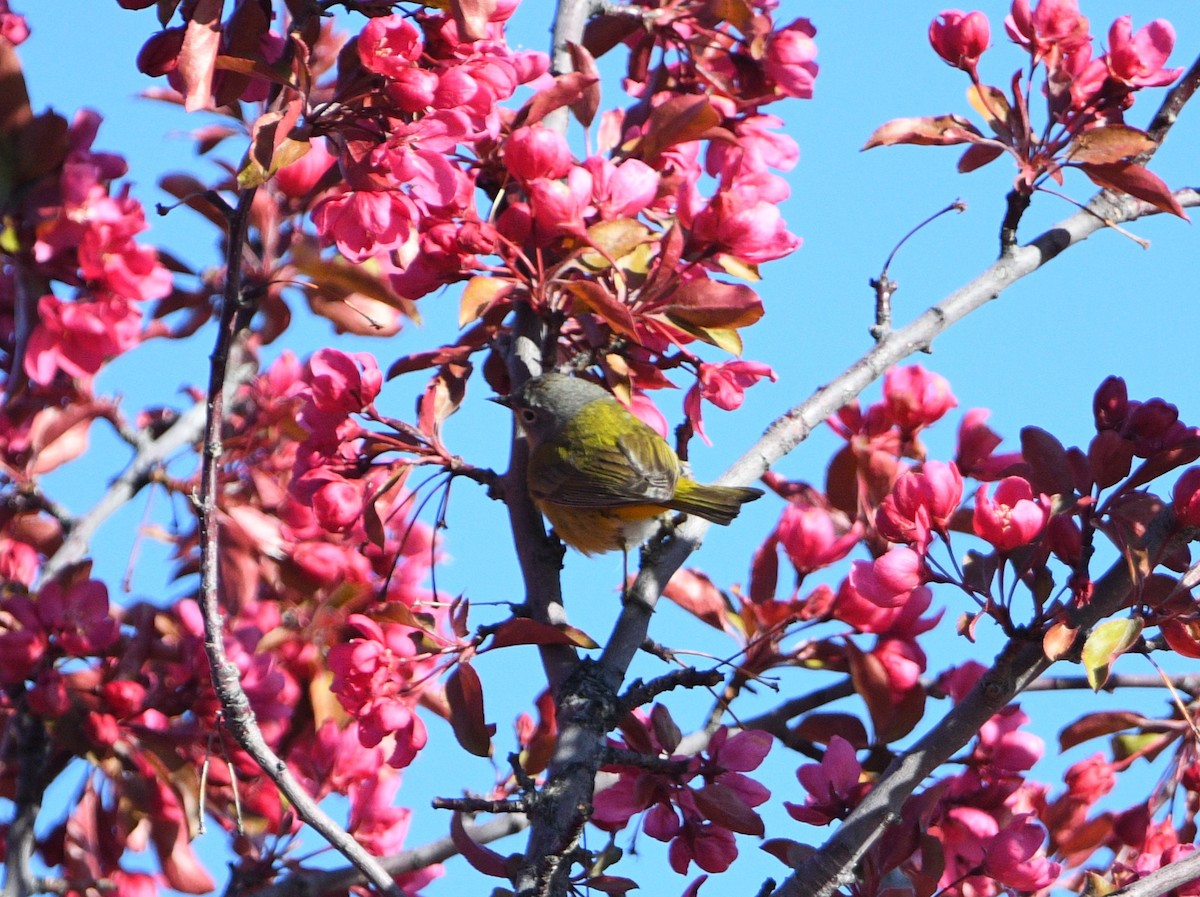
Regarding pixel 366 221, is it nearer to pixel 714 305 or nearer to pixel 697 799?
pixel 714 305

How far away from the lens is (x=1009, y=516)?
263 cm

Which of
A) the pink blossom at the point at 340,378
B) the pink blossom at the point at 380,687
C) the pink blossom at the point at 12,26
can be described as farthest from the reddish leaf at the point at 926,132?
the pink blossom at the point at 12,26

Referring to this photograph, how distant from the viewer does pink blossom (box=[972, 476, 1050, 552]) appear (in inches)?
103

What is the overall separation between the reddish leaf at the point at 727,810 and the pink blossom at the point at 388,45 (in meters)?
1.68

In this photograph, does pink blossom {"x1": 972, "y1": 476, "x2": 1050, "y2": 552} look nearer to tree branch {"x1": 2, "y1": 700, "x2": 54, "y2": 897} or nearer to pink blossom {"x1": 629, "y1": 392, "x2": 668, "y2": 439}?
pink blossom {"x1": 629, "y1": 392, "x2": 668, "y2": 439}

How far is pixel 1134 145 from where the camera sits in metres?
3.21

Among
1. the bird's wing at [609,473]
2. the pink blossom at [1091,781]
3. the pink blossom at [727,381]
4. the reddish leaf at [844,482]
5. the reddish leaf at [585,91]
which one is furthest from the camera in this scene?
the bird's wing at [609,473]

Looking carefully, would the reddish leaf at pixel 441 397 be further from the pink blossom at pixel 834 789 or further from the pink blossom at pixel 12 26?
the pink blossom at pixel 12 26

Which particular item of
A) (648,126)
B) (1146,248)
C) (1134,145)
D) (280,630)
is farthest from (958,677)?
(280,630)

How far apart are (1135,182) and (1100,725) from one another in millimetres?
1332

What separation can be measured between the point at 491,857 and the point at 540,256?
4.67 feet

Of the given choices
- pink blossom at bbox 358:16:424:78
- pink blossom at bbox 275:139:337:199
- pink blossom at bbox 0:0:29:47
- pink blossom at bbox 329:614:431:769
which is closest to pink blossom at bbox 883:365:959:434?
pink blossom at bbox 329:614:431:769

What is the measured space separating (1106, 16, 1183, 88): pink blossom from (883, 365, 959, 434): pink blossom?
3.10 feet

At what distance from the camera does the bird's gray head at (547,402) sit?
346 cm
